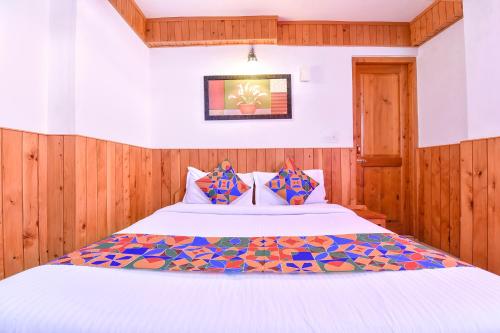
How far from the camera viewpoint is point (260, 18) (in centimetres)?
297

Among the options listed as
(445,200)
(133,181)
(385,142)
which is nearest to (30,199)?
(133,181)

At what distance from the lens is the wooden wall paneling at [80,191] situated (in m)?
1.94

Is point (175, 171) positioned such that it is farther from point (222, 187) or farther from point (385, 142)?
point (385, 142)

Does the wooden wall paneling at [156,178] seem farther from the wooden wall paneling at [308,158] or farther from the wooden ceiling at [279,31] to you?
the wooden wall paneling at [308,158]

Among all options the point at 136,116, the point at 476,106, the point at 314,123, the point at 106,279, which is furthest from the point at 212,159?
the point at 476,106

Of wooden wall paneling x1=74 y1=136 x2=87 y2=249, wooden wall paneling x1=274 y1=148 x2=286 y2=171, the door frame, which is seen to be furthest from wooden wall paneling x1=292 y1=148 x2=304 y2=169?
wooden wall paneling x1=74 y1=136 x2=87 y2=249

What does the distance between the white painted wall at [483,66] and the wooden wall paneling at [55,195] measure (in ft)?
9.86

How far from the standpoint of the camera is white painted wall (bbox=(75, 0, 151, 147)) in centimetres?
204

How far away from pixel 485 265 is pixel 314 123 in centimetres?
187

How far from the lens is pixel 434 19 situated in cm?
285

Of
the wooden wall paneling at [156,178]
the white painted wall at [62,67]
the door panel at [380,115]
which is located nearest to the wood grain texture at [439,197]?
the door panel at [380,115]

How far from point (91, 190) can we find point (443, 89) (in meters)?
3.42

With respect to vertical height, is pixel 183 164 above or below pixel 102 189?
above

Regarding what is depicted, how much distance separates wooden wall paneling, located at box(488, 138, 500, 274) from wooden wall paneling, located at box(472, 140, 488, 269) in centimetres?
3
